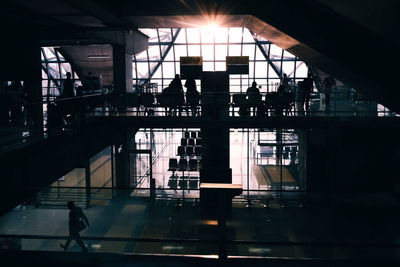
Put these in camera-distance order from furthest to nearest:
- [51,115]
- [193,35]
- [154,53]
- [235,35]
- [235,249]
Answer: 1. [154,53]
2. [193,35]
3. [235,35]
4. [235,249]
5. [51,115]

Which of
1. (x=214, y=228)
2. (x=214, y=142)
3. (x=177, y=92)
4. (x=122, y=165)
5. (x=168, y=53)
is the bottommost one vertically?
(x=214, y=228)

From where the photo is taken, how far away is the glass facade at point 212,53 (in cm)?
2517

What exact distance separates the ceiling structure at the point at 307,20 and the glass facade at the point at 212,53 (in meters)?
11.9

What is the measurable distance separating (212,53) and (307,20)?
15.5m

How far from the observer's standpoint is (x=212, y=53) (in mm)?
25438

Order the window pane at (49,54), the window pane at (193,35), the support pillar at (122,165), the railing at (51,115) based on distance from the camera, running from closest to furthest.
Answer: the railing at (51,115) → the support pillar at (122,165) → the window pane at (193,35) → the window pane at (49,54)

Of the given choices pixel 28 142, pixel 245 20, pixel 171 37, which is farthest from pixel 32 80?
pixel 171 37

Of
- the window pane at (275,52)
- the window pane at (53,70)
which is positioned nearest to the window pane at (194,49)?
the window pane at (275,52)

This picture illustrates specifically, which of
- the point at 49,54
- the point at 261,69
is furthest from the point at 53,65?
the point at 261,69

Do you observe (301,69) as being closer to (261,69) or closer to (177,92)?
(261,69)

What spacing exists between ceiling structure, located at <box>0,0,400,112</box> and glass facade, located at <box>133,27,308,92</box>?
11880mm

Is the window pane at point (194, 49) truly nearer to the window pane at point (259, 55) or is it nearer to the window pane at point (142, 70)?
the window pane at point (142, 70)

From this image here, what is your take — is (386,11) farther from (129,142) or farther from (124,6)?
(129,142)

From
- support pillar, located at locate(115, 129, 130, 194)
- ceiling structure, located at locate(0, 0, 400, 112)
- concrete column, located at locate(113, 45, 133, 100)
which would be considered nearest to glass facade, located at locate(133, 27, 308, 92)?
concrete column, located at locate(113, 45, 133, 100)
